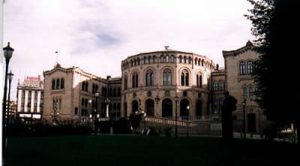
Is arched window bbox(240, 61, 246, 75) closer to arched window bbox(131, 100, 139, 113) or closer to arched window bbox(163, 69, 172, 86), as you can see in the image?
arched window bbox(163, 69, 172, 86)

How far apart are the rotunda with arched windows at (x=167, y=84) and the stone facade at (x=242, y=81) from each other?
8142 mm

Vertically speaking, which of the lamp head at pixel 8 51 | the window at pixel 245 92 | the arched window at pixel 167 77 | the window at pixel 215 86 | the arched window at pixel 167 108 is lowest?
the arched window at pixel 167 108

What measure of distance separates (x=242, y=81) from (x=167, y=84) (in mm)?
11473

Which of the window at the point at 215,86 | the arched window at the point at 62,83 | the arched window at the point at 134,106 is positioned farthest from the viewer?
the arched window at the point at 62,83

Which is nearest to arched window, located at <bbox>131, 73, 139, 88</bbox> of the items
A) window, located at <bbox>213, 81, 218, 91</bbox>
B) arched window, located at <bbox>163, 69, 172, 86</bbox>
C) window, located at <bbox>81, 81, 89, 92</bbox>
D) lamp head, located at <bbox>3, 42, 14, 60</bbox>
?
arched window, located at <bbox>163, 69, 172, 86</bbox>

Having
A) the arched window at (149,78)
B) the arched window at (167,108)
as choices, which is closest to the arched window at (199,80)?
the arched window at (167,108)

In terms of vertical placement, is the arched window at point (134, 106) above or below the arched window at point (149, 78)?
below

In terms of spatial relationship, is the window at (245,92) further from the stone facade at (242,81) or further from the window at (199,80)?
the window at (199,80)

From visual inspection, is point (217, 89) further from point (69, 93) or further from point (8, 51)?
point (8, 51)

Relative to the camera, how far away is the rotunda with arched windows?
53.6 meters

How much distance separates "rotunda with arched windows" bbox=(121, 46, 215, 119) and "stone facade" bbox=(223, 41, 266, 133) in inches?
321

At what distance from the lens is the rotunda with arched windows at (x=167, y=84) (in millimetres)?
53625

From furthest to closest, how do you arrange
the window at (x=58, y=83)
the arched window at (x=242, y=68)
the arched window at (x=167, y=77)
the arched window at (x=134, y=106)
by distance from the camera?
the window at (x=58, y=83) < the arched window at (x=134, y=106) < the arched window at (x=167, y=77) < the arched window at (x=242, y=68)

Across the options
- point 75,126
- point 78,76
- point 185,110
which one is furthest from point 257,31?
point 78,76
